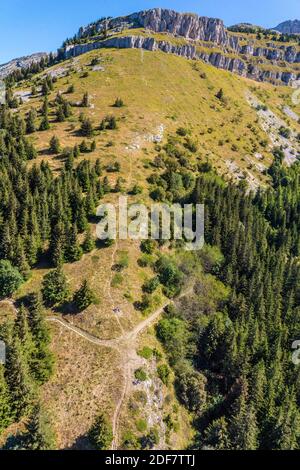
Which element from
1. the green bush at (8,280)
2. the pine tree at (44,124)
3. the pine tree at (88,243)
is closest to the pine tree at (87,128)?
the pine tree at (44,124)

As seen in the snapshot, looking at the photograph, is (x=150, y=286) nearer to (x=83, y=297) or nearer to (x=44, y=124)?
(x=83, y=297)

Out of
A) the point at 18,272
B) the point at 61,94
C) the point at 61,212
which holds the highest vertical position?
the point at 61,94

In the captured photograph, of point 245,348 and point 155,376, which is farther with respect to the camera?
point 245,348

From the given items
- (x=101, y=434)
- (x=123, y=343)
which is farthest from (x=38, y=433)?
(x=123, y=343)

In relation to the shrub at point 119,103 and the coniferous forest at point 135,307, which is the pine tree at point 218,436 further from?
the shrub at point 119,103

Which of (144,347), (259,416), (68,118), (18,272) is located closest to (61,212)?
(18,272)

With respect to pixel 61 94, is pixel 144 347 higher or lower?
lower

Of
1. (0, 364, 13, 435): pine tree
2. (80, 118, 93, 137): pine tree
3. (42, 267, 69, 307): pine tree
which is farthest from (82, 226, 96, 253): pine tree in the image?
(80, 118, 93, 137): pine tree
